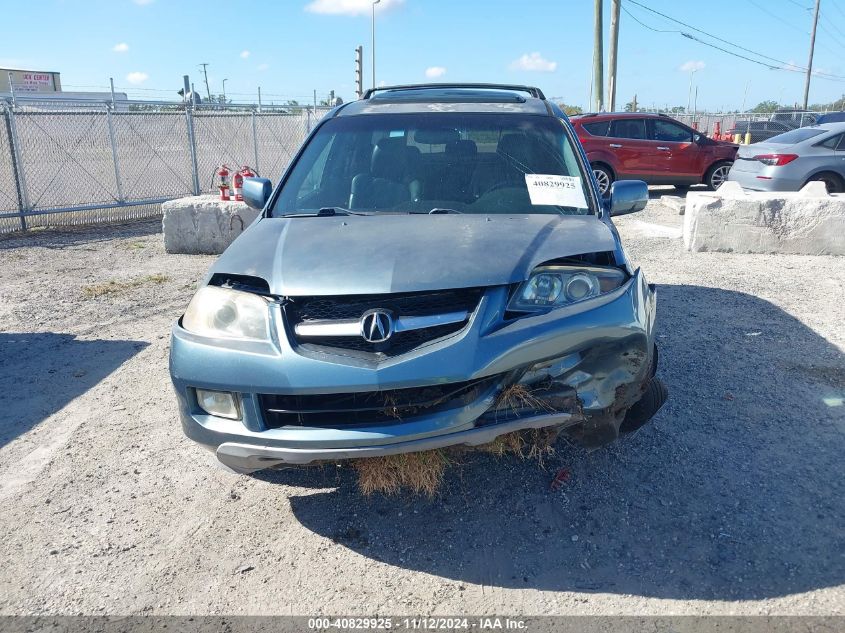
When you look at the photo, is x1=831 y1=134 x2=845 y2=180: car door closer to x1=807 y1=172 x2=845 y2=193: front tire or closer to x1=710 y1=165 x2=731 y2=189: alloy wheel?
x1=807 y1=172 x2=845 y2=193: front tire

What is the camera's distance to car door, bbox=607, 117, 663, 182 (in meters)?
14.1

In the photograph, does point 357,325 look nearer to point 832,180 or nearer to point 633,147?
point 832,180

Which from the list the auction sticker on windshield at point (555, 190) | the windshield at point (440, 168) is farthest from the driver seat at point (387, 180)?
the auction sticker on windshield at point (555, 190)

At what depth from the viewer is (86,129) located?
11.5 m

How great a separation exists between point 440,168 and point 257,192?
3.85ft

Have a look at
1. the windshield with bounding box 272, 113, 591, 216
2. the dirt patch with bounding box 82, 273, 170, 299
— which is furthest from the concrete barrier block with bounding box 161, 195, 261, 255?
the windshield with bounding box 272, 113, 591, 216

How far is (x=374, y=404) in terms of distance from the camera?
2.51 m

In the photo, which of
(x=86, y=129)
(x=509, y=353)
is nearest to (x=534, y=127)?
(x=509, y=353)

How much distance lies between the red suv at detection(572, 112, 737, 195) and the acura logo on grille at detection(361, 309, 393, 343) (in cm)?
1224

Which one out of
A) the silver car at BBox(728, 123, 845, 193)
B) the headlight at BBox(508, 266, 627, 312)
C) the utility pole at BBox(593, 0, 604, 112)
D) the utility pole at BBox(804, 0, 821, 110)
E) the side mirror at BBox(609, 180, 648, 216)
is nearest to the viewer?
the headlight at BBox(508, 266, 627, 312)

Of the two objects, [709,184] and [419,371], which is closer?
[419,371]

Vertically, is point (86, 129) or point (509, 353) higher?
point (86, 129)

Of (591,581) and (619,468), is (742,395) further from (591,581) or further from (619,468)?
(591,581)

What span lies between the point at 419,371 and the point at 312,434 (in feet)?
1.51
